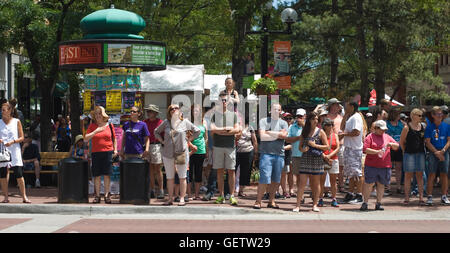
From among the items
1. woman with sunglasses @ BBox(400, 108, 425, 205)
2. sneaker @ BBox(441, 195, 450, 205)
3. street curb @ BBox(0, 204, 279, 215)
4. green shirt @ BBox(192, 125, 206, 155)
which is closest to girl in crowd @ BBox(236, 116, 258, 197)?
green shirt @ BBox(192, 125, 206, 155)

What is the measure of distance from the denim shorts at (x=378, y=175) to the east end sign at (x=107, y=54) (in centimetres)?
518

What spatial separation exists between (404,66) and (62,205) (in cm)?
2477

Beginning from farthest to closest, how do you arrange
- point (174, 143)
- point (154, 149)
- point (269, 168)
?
point (154, 149)
point (174, 143)
point (269, 168)

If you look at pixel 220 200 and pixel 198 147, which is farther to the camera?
pixel 198 147

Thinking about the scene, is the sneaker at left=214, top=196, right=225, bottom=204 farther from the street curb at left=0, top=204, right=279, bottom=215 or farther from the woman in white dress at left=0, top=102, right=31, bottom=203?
the woman in white dress at left=0, top=102, right=31, bottom=203

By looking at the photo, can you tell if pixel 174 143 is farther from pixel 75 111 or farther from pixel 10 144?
pixel 75 111

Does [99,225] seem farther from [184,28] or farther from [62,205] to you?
[184,28]

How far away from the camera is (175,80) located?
23547 mm

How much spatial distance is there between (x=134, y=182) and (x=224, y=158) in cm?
171

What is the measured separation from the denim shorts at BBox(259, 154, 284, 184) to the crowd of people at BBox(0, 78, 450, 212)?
0.02 metres

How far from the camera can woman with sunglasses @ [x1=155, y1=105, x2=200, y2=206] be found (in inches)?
487

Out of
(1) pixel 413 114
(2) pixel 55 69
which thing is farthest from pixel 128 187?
(2) pixel 55 69

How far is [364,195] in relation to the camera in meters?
12.2

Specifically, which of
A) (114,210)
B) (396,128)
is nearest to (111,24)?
(114,210)
